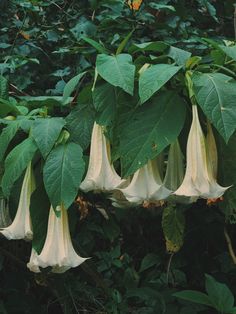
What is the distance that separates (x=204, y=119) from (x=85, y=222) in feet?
2.90

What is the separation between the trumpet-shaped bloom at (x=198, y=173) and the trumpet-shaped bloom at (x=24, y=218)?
14.0 inches

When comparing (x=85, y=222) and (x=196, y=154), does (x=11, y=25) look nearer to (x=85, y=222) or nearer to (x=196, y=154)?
(x=85, y=222)

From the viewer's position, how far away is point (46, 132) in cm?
113

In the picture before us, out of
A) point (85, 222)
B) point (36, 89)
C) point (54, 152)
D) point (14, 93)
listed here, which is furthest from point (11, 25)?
point (54, 152)

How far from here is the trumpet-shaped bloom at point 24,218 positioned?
119cm

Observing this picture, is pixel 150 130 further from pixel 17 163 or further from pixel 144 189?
pixel 17 163

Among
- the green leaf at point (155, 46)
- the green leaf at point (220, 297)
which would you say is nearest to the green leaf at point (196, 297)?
the green leaf at point (220, 297)

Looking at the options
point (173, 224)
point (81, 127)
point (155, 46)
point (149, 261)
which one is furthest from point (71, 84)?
point (149, 261)

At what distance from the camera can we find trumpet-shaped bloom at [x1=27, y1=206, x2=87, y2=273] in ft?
3.74

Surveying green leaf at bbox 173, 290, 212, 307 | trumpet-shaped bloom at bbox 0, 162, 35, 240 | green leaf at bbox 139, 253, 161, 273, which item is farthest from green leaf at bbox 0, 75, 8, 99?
green leaf at bbox 139, 253, 161, 273

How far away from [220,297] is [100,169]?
2.30 ft

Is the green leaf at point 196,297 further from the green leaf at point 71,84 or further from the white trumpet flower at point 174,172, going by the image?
the green leaf at point 71,84

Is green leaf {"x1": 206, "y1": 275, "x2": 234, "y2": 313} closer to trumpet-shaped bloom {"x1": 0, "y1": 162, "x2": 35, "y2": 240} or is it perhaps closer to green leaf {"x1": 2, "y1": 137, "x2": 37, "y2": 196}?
trumpet-shaped bloom {"x1": 0, "y1": 162, "x2": 35, "y2": 240}

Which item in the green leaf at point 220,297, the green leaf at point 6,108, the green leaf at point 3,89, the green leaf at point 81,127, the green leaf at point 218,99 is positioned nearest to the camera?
the green leaf at point 218,99
